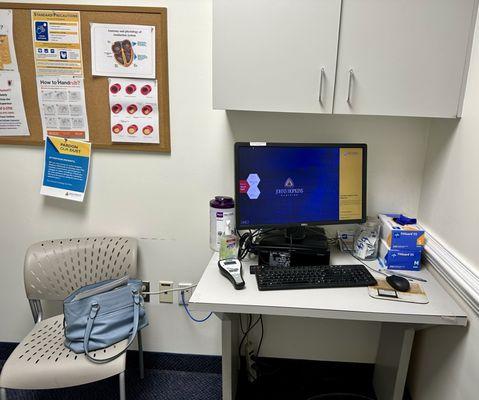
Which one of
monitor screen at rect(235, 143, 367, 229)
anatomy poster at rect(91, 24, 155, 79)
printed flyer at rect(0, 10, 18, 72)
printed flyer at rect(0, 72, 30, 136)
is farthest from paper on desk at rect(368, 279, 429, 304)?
printed flyer at rect(0, 10, 18, 72)

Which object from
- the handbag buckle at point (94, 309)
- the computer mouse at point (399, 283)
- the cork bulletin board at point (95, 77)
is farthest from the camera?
the cork bulletin board at point (95, 77)

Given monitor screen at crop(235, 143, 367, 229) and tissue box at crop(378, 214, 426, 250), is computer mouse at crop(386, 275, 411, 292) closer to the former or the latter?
tissue box at crop(378, 214, 426, 250)

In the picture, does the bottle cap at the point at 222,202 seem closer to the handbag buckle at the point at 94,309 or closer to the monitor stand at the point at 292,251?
the monitor stand at the point at 292,251

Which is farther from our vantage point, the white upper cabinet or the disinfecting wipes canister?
the disinfecting wipes canister

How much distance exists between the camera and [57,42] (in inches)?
61.9

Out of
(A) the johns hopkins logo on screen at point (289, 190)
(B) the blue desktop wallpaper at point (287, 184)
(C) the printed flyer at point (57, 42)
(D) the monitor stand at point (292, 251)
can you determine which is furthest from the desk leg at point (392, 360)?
(C) the printed flyer at point (57, 42)

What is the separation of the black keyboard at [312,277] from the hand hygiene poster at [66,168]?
0.98 m

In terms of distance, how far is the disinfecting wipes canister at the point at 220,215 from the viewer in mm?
1605

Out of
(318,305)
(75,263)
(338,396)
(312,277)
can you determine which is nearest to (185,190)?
(75,263)

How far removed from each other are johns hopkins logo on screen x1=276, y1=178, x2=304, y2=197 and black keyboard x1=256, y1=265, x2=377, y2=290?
0.31 m

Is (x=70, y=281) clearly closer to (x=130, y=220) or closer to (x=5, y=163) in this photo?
(x=130, y=220)

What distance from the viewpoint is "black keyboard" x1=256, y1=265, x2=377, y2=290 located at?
4.37 ft

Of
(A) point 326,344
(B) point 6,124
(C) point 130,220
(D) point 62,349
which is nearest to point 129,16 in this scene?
(B) point 6,124

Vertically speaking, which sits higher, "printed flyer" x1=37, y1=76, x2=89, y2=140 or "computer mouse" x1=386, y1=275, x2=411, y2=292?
"printed flyer" x1=37, y1=76, x2=89, y2=140
